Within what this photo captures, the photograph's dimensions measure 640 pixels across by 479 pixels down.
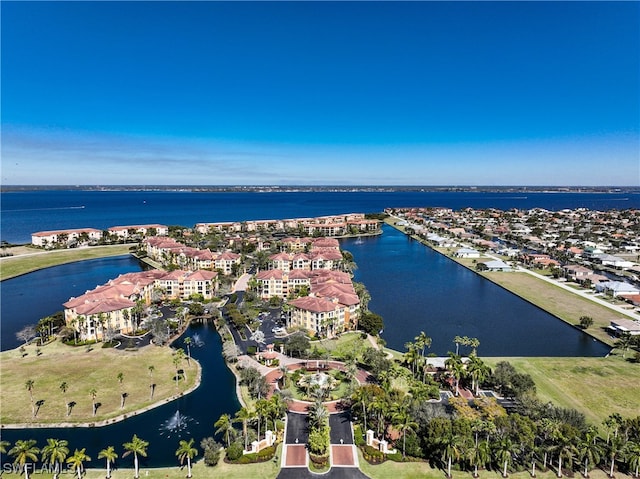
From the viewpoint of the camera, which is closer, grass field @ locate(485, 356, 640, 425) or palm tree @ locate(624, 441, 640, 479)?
palm tree @ locate(624, 441, 640, 479)

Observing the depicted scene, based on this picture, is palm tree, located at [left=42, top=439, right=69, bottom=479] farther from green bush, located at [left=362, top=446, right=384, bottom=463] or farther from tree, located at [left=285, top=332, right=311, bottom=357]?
tree, located at [left=285, top=332, right=311, bottom=357]

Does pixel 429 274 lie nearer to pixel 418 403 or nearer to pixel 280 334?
pixel 280 334

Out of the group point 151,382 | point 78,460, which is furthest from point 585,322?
point 78,460

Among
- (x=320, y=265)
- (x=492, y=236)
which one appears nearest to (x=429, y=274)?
(x=320, y=265)

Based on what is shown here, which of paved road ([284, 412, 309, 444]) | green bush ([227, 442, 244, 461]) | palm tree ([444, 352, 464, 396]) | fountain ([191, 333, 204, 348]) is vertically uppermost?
palm tree ([444, 352, 464, 396])

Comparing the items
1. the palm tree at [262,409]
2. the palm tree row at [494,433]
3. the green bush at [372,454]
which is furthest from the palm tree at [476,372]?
the palm tree at [262,409]

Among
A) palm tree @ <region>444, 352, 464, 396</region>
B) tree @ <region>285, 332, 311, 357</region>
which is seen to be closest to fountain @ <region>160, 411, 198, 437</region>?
tree @ <region>285, 332, 311, 357</region>

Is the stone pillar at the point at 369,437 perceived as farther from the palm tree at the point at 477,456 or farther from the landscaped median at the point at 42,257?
the landscaped median at the point at 42,257

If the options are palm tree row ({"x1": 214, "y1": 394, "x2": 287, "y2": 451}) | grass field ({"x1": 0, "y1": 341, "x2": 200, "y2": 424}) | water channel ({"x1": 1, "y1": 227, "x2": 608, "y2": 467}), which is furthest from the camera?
grass field ({"x1": 0, "y1": 341, "x2": 200, "y2": 424})
